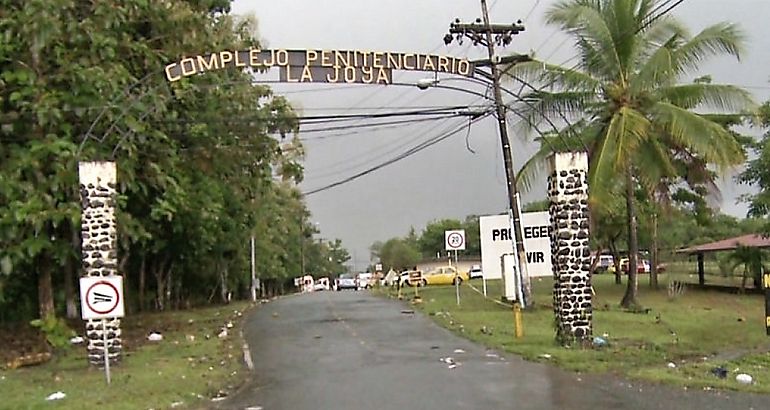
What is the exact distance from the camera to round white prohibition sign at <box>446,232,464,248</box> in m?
30.5

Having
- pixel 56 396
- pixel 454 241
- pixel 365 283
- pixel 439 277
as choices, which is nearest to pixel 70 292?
pixel 454 241

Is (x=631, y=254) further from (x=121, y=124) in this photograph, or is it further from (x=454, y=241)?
(x=121, y=124)

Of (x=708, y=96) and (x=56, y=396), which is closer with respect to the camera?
(x=56, y=396)

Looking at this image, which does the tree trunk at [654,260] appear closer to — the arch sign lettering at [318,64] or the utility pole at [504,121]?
the utility pole at [504,121]

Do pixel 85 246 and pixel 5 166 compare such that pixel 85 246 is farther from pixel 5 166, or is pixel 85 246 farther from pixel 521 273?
pixel 521 273

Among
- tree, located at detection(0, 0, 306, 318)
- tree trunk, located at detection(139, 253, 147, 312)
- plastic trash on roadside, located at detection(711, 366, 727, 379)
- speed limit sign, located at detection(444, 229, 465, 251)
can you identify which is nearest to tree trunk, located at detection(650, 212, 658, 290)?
speed limit sign, located at detection(444, 229, 465, 251)

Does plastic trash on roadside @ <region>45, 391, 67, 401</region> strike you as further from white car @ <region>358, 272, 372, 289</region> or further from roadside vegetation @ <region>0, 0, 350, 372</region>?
white car @ <region>358, 272, 372, 289</region>

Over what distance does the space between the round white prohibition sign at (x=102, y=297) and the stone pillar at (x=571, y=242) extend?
9.01m

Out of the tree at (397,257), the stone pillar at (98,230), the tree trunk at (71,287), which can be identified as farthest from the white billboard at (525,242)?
the tree at (397,257)

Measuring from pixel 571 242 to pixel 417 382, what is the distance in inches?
240

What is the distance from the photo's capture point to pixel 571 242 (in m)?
19.5

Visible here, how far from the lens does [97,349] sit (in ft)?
59.5

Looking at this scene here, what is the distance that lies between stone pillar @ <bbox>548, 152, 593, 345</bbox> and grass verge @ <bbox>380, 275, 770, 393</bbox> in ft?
2.67

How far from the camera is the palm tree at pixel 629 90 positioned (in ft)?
89.1
